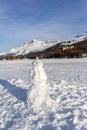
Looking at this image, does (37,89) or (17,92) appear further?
(17,92)

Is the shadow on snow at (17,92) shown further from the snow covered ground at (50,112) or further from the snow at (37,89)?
the snow at (37,89)

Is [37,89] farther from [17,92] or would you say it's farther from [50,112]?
[17,92]

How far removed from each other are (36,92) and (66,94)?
2.29 m

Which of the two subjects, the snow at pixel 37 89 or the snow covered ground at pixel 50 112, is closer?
the snow covered ground at pixel 50 112

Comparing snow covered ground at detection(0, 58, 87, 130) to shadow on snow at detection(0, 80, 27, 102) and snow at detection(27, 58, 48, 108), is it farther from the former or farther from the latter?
snow at detection(27, 58, 48, 108)

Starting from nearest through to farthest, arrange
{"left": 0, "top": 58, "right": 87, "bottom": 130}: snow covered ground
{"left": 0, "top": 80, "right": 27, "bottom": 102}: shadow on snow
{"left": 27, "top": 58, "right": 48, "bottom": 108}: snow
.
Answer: {"left": 0, "top": 58, "right": 87, "bottom": 130}: snow covered ground
{"left": 27, "top": 58, "right": 48, "bottom": 108}: snow
{"left": 0, "top": 80, "right": 27, "bottom": 102}: shadow on snow

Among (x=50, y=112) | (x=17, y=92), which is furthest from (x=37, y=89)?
(x=17, y=92)

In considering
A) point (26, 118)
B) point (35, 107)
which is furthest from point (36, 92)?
point (26, 118)

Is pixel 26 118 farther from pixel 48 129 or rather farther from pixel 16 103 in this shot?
pixel 16 103

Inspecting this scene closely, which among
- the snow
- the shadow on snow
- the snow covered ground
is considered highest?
the snow

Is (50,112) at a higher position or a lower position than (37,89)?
lower

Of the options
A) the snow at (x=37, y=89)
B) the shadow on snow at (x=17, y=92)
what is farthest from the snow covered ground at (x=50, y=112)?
the snow at (x=37, y=89)

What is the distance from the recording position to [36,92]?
42.7 ft

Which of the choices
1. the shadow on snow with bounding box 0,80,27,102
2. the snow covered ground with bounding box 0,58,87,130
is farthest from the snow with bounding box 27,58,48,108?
the shadow on snow with bounding box 0,80,27,102
